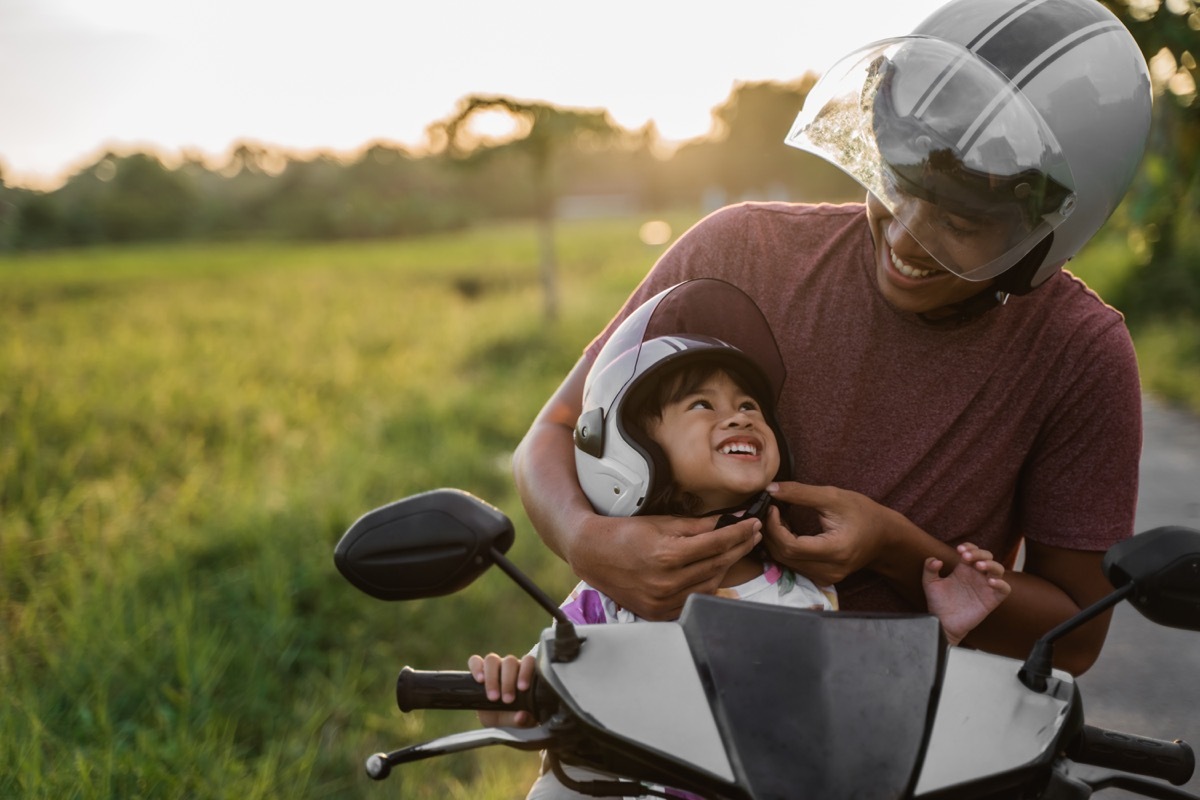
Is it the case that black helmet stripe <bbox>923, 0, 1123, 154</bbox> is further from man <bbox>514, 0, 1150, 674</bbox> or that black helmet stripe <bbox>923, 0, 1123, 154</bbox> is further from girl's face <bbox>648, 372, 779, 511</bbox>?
girl's face <bbox>648, 372, 779, 511</bbox>

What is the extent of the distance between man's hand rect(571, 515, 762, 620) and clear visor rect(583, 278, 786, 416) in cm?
23

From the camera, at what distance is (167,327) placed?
480 inches

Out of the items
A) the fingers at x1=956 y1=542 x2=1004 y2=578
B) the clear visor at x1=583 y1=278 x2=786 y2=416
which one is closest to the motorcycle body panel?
the fingers at x1=956 y1=542 x2=1004 y2=578

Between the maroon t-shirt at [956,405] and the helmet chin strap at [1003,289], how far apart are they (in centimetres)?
3

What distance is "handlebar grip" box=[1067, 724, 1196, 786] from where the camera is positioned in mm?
1302

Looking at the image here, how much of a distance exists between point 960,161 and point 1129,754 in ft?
3.03

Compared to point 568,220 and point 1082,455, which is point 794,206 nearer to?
point 1082,455

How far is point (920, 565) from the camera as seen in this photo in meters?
1.82

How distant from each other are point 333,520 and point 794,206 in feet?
11.4

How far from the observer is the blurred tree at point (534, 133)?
1475 centimetres

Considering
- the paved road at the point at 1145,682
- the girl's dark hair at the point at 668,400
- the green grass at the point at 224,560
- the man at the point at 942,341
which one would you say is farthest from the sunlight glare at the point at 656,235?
the girl's dark hair at the point at 668,400

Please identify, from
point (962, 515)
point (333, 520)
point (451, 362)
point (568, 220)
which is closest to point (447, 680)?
point (962, 515)

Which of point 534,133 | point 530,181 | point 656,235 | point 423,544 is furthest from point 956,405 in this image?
point 530,181

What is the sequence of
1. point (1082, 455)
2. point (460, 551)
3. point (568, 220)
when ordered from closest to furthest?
point (460, 551), point (1082, 455), point (568, 220)
